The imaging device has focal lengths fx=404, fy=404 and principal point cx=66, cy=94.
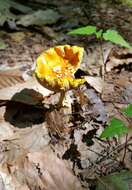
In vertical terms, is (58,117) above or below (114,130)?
below

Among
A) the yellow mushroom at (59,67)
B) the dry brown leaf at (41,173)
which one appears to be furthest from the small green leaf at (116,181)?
the yellow mushroom at (59,67)

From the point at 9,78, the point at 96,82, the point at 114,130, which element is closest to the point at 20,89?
the point at 9,78

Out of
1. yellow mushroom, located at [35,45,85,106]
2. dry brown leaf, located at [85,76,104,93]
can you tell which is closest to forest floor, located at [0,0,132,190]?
dry brown leaf, located at [85,76,104,93]

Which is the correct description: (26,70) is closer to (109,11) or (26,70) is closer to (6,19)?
(6,19)

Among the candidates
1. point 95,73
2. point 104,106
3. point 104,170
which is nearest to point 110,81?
point 95,73

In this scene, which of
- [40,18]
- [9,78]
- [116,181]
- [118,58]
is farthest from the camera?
[40,18]

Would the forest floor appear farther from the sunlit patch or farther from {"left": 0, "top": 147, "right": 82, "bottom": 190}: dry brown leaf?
the sunlit patch

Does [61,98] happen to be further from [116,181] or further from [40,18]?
[40,18]
